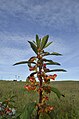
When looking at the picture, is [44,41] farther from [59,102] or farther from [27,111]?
[59,102]

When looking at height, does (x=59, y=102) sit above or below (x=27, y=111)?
above

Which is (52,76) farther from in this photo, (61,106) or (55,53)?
(61,106)

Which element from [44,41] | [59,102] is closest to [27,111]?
[44,41]

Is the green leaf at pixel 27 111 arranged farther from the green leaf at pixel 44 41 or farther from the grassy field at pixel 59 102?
the green leaf at pixel 44 41

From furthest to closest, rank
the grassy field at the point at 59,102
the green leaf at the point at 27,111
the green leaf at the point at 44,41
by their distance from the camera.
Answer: the grassy field at the point at 59,102 → the green leaf at the point at 44,41 → the green leaf at the point at 27,111

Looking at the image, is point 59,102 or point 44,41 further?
point 59,102

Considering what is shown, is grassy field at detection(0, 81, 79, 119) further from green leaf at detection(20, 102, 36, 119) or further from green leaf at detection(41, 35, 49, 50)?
green leaf at detection(41, 35, 49, 50)

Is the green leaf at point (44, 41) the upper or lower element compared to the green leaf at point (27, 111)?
upper

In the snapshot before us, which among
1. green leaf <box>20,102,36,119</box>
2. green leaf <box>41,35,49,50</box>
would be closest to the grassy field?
green leaf <box>20,102,36,119</box>

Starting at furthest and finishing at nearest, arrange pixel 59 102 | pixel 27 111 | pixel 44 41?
pixel 59 102 < pixel 44 41 < pixel 27 111

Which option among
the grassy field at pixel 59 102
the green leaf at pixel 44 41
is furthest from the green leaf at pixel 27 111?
the green leaf at pixel 44 41

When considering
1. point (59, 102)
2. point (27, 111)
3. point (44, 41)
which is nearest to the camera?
point (27, 111)

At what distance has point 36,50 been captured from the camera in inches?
125

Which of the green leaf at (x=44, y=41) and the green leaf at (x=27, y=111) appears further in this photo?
the green leaf at (x=44, y=41)
